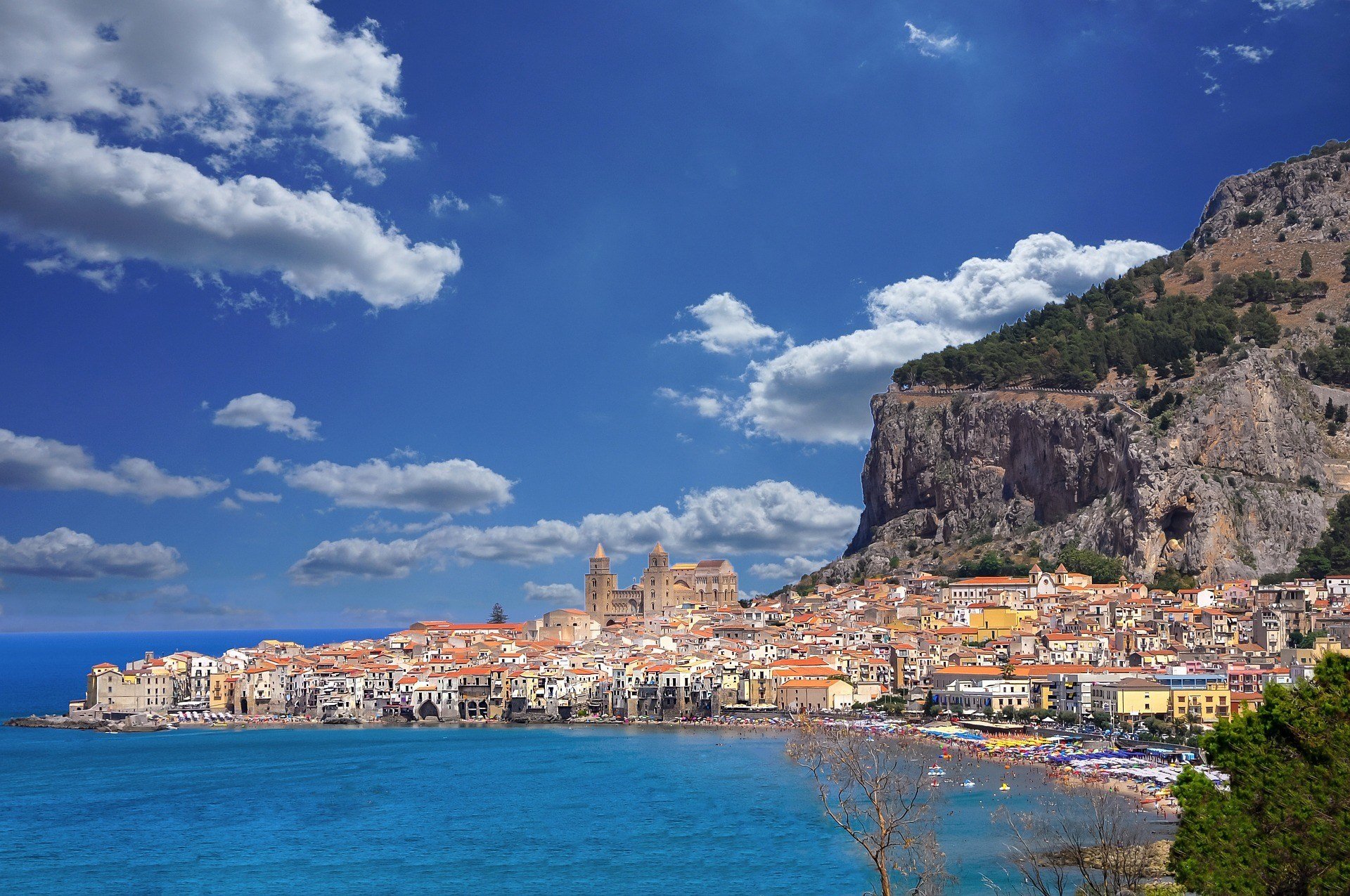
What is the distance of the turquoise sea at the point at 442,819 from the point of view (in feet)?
109

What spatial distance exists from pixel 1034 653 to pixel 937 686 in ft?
26.1

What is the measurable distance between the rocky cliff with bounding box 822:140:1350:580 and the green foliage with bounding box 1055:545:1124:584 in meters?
1.02

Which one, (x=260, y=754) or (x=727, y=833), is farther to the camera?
(x=260, y=754)

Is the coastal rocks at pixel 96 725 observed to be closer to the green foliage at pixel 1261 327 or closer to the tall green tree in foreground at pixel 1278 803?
the tall green tree in foreground at pixel 1278 803

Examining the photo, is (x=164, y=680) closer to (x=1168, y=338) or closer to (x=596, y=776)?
(x=596, y=776)

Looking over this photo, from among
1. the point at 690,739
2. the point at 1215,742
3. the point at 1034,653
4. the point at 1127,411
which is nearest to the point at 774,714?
the point at 690,739

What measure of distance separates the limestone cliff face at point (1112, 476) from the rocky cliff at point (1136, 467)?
113 millimetres

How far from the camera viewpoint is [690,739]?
6116 cm

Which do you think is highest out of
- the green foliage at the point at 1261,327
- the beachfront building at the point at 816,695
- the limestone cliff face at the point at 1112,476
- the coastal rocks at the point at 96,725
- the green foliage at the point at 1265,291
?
the green foliage at the point at 1265,291

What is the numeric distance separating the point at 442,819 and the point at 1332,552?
66133 mm

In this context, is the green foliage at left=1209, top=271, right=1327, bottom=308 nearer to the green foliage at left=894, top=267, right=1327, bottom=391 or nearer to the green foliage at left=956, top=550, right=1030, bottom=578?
the green foliage at left=894, top=267, right=1327, bottom=391

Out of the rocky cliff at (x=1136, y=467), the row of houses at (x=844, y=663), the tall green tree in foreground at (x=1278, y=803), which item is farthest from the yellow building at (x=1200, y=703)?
the tall green tree in foreground at (x=1278, y=803)

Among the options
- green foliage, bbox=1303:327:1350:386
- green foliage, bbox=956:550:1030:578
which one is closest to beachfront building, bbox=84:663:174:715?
green foliage, bbox=956:550:1030:578

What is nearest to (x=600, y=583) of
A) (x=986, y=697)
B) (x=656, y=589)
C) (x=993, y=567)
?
(x=656, y=589)
